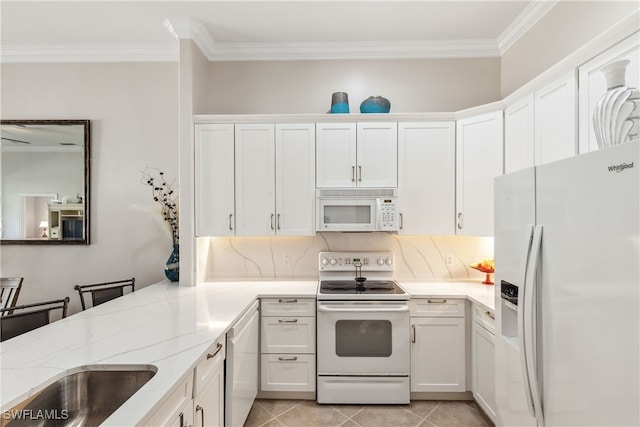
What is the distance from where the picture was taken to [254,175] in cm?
294

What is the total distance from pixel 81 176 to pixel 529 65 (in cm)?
396

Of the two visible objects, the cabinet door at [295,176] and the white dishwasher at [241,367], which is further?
the cabinet door at [295,176]

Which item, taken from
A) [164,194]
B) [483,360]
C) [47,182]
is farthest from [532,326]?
[47,182]

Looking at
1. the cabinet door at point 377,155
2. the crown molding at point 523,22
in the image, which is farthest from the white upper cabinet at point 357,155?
the crown molding at point 523,22

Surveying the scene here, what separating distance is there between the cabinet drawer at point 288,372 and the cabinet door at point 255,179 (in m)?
1.01

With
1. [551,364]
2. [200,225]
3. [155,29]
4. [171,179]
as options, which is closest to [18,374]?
[200,225]

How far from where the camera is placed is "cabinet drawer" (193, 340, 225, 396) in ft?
4.84

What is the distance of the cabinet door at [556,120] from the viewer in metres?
1.90

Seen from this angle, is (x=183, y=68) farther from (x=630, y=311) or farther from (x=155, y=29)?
(x=630, y=311)

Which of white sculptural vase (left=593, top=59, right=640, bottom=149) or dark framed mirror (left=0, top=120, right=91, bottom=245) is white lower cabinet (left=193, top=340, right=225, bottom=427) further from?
dark framed mirror (left=0, top=120, right=91, bottom=245)

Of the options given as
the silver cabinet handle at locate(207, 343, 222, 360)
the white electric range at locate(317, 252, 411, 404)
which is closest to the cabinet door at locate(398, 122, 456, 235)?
the white electric range at locate(317, 252, 411, 404)

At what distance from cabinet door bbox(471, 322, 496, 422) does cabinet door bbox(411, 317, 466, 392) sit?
98mm

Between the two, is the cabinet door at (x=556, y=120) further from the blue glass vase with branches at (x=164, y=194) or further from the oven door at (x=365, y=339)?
the blue glass vase with branches at (x=164, y=194)

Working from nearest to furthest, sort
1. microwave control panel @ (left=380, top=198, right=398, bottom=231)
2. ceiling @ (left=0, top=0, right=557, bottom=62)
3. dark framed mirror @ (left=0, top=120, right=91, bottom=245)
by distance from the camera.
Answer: ceiling @ (left=0, top=0, right=557, bottom=62) → microwave control panel @ (left=380, top=198, right=398, bottom=231) → dark framed mirror @ (left=0, top=120, right=91, bottom=245)
